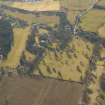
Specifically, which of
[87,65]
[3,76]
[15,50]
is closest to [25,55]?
[15,50]

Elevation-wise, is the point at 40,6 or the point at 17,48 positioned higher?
the point at 40,6

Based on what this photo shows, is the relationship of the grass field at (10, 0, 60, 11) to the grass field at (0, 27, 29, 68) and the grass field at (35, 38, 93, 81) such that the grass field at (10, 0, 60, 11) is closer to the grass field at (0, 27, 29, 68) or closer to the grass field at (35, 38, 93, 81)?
the grass field at (0, 27, 29, 68)

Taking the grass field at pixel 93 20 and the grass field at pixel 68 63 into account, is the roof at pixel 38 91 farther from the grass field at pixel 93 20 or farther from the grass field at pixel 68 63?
the grass field at pixel 93 20

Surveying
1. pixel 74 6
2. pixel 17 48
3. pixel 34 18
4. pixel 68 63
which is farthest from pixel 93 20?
pixel 17 48

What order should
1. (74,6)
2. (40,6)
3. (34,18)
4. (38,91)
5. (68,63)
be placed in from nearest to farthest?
(38,91), (68,63), (34,18), (74,6), (40,6)

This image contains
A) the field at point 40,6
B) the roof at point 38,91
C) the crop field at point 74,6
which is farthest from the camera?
the field at point 40,6

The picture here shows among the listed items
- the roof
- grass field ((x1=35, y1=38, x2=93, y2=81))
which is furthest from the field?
the roof

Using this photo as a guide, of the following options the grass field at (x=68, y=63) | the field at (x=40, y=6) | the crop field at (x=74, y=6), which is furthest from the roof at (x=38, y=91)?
the field at (x=40, y=6)

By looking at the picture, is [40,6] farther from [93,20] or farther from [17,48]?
[17,48]

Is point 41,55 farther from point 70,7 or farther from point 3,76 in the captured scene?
point 70,7
